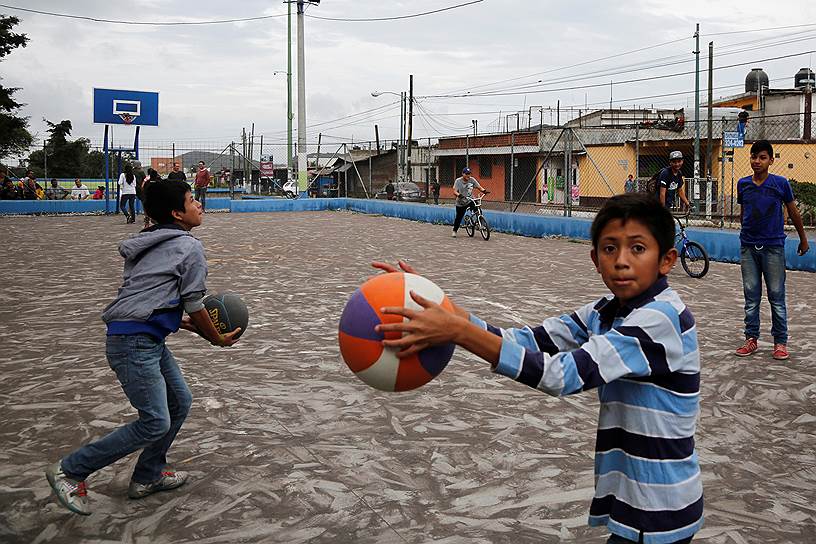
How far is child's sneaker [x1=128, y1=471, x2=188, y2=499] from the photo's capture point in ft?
14.6

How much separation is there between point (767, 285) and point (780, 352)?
2.25 ft

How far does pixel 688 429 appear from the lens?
8.30ft

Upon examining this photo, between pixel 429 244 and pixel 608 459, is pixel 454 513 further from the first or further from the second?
pixel 429 244

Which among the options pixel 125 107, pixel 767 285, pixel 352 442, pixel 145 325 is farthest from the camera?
pixel 125 107

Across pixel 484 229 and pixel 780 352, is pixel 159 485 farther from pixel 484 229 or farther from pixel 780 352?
pixel 484 229

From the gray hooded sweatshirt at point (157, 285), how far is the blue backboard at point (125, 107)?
34.4 m

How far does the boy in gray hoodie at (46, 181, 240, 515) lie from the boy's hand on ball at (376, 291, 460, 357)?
2.15 m

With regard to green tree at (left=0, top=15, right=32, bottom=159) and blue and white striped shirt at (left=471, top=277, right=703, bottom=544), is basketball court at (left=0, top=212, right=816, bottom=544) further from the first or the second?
green tree at (left=0, top=15, right=32, bottom=159)

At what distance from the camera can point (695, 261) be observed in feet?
44.8

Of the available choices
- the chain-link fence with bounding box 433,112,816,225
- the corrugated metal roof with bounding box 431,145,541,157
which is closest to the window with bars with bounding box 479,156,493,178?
the chain-link fence with bounding box 433,112,816,225

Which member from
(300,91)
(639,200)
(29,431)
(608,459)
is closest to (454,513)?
(608,459)

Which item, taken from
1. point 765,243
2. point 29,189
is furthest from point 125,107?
point 765,243

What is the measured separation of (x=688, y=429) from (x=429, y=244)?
56.8 ft

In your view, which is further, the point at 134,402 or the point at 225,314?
the point at 225,314
